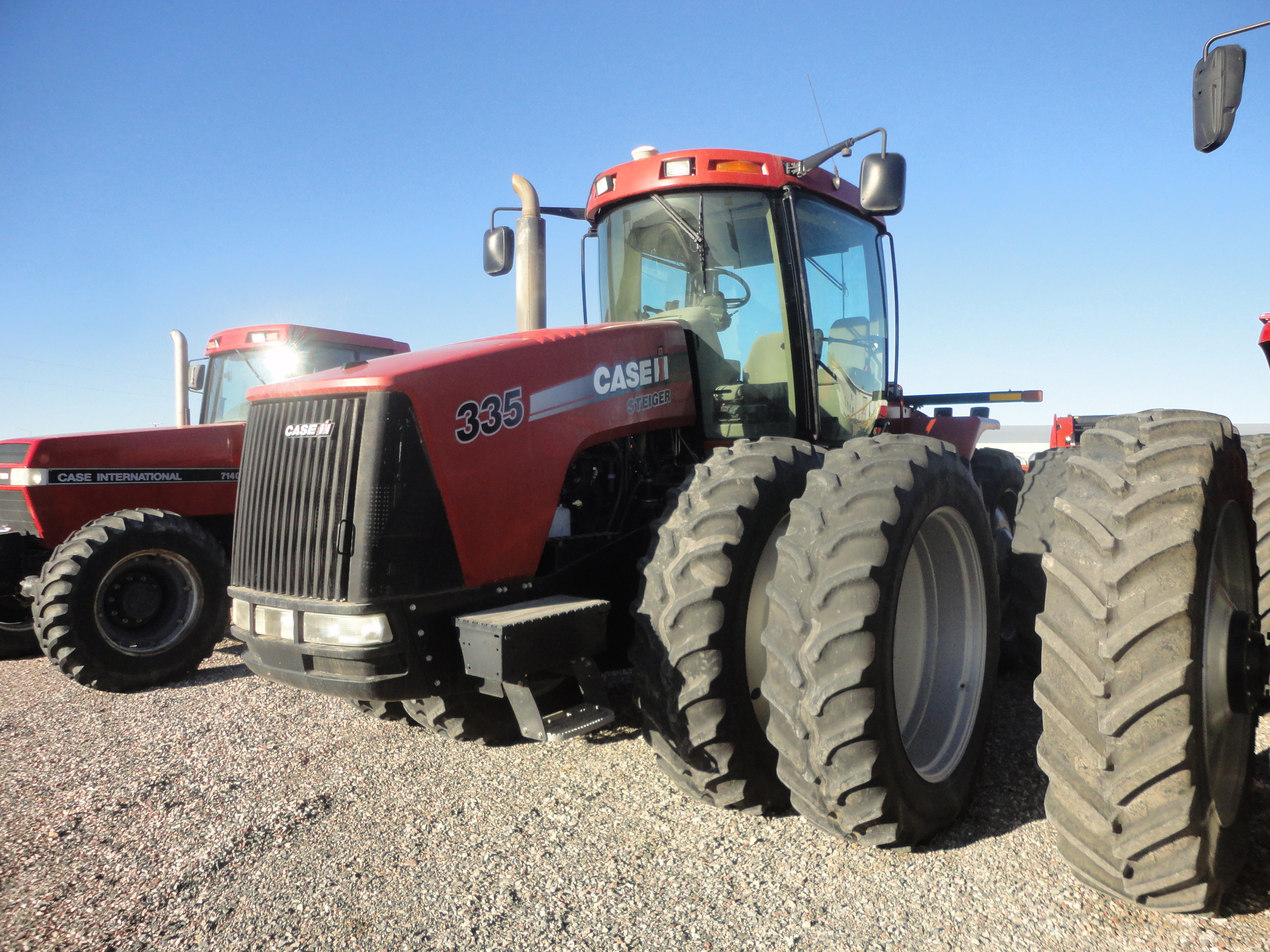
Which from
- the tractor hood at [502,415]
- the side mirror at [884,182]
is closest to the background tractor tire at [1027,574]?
the side mirror at [884,182]

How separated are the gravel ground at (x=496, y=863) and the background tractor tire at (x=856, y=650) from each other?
17 centimetres

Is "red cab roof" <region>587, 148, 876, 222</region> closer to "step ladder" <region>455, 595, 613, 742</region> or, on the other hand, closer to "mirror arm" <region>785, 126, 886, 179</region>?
"mirror arm" <region>785, 126, 886, 179</region>

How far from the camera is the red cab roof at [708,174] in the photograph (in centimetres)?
385

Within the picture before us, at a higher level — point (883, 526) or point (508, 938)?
point (883, 526)

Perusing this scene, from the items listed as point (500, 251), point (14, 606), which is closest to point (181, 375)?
point (14, 606)

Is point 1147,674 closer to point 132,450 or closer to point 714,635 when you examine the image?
point 714,635

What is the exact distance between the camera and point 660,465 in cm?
385

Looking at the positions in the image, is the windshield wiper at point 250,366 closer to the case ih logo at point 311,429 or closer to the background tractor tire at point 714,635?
the case ih logo at point 311,429

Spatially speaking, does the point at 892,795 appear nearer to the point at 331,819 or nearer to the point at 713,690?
the point at 713,690

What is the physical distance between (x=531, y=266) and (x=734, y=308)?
100 centimetres

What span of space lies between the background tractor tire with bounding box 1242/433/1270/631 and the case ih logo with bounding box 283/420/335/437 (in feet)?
11.8

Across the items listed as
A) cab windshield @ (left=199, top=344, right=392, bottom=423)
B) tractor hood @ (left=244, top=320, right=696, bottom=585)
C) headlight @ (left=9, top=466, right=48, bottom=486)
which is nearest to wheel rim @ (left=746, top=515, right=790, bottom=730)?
tractor hood @ (left=244, top=320, right=696, bottom=585)

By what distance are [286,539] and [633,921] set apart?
1669 millimetres

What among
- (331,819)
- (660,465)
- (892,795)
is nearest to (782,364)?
(660,465)
